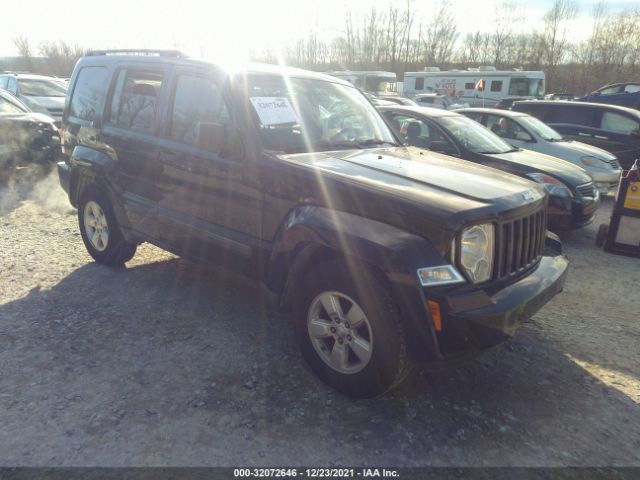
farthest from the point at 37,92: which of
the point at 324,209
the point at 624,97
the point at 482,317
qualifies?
the point at 624,97

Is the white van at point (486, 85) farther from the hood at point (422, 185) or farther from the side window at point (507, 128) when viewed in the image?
the hood at point (422, 185)

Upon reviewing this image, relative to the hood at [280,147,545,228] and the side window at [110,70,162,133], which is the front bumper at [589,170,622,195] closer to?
the hood at [280,147,545,228]

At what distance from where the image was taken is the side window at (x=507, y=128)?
321 inches

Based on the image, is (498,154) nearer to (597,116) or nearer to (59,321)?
(597,116)

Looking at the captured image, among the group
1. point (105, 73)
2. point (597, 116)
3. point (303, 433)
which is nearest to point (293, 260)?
point (303, 433)

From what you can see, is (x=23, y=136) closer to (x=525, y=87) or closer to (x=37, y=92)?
(x=37, y=92)

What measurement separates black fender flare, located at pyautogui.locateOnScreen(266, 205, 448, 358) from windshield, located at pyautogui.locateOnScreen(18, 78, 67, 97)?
500 inches

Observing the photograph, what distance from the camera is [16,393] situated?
2.81 metres

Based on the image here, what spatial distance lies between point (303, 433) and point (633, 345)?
8.73 ft

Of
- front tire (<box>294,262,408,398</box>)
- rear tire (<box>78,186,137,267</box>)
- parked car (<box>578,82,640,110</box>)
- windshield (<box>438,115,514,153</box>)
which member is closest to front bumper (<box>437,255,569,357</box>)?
front tire (<box>294,262,408,398</box>)

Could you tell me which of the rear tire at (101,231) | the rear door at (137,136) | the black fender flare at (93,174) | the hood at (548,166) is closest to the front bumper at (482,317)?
the rear door at (137,136)

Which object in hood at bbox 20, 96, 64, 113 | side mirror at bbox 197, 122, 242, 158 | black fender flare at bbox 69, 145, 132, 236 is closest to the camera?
side mirror at bbox 197, 122, 242, 158

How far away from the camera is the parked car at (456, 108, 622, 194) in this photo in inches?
312

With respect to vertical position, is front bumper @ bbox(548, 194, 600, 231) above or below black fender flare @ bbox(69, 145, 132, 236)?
below
